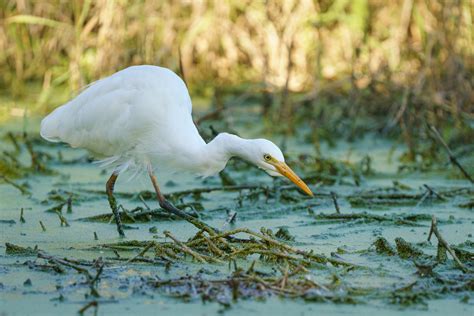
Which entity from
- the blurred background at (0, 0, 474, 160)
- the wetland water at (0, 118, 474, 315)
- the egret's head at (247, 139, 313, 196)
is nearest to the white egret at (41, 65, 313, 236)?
the egret's head at (247, 139, 313, 196)

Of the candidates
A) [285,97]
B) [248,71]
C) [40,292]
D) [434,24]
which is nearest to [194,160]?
[40,292]

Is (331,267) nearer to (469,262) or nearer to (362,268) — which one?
(362,268)

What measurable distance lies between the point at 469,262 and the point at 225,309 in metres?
1.32

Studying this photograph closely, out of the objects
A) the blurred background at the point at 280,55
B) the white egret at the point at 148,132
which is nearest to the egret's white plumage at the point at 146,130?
the white egret at the point at 148,132

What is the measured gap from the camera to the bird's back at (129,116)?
4906 mm

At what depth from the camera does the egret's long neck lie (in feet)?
15.0

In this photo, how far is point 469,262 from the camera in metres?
4.17

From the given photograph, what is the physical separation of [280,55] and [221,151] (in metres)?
4.35

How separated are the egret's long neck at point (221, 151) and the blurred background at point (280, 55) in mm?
2643

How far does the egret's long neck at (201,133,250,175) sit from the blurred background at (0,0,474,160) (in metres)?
2.64

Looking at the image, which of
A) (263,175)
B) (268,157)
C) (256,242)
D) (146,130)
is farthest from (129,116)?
(263,175)

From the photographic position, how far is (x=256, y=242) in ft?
14.3

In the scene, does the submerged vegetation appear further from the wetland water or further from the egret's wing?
the egret's wing

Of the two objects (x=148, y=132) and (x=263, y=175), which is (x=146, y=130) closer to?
(x=148, y=132)
